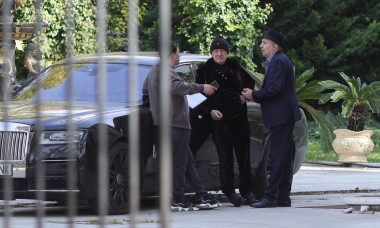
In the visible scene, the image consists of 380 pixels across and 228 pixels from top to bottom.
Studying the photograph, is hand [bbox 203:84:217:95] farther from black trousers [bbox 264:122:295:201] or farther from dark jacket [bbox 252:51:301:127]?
black trousers [bbox 264:122:295:201]

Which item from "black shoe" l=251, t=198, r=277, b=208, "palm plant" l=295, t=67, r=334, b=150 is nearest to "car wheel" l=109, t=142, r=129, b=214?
"black shoe" l=251, t=198, r=277, b=208

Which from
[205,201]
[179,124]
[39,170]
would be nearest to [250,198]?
[205,201]

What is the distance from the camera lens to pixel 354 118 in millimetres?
21031

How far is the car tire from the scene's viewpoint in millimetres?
7535

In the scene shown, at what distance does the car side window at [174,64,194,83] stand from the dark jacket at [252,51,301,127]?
0.66 metres

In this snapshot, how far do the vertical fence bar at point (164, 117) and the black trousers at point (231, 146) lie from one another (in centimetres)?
676

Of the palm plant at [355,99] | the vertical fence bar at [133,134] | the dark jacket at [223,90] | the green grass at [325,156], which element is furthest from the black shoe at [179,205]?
the palm plant at [355,99]

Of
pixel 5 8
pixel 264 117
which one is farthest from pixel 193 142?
pixel 5 8

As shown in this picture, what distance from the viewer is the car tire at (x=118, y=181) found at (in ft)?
24.7

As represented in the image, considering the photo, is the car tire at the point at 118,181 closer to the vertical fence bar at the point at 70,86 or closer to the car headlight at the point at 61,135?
the car headlight at the point at 61,135

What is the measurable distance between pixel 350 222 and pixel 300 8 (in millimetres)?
31459

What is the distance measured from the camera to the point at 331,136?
1989cm

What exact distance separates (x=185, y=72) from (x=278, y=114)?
3.24ft

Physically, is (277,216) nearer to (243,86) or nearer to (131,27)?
(243,86)
